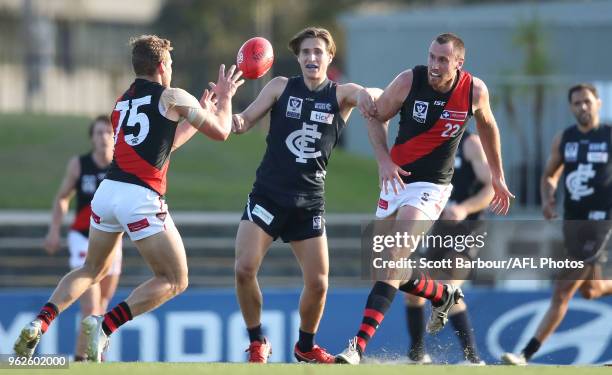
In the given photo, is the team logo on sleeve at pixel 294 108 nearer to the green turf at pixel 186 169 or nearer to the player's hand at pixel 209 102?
the player's hand at pixel 209 102

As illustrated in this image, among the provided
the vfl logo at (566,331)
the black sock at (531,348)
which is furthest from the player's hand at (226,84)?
the vfl logo at (566,331)

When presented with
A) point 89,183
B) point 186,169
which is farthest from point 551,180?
point 186,169

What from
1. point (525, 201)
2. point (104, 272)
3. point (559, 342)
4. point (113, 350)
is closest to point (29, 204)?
point (113, 350)

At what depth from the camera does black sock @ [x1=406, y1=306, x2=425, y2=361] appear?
1145 cm

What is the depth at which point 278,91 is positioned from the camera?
9758 mm

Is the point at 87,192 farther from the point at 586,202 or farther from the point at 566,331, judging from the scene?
the point at 566,331

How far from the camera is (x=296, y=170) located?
380 inches

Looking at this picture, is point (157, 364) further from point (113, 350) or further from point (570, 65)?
point (570, 65)

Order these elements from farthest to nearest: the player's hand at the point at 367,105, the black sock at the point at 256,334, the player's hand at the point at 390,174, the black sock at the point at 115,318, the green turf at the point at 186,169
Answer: the green turf at the point at 186,169, the black sock at the point at 256,334, the player's hand at the point at 367,105, the player's hand at the point at 390,174, the black sock at the point at 115,318

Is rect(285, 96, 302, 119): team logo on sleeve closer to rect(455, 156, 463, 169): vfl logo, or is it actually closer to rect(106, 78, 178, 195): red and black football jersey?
rect(106, 78, 178, 195): red and black football jersey

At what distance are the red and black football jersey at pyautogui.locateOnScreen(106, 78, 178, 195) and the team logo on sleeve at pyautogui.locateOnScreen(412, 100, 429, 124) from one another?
1.86 m

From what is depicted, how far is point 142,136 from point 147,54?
0.55 meters

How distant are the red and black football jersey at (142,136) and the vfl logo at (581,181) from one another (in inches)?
192

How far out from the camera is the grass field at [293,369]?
815cm
